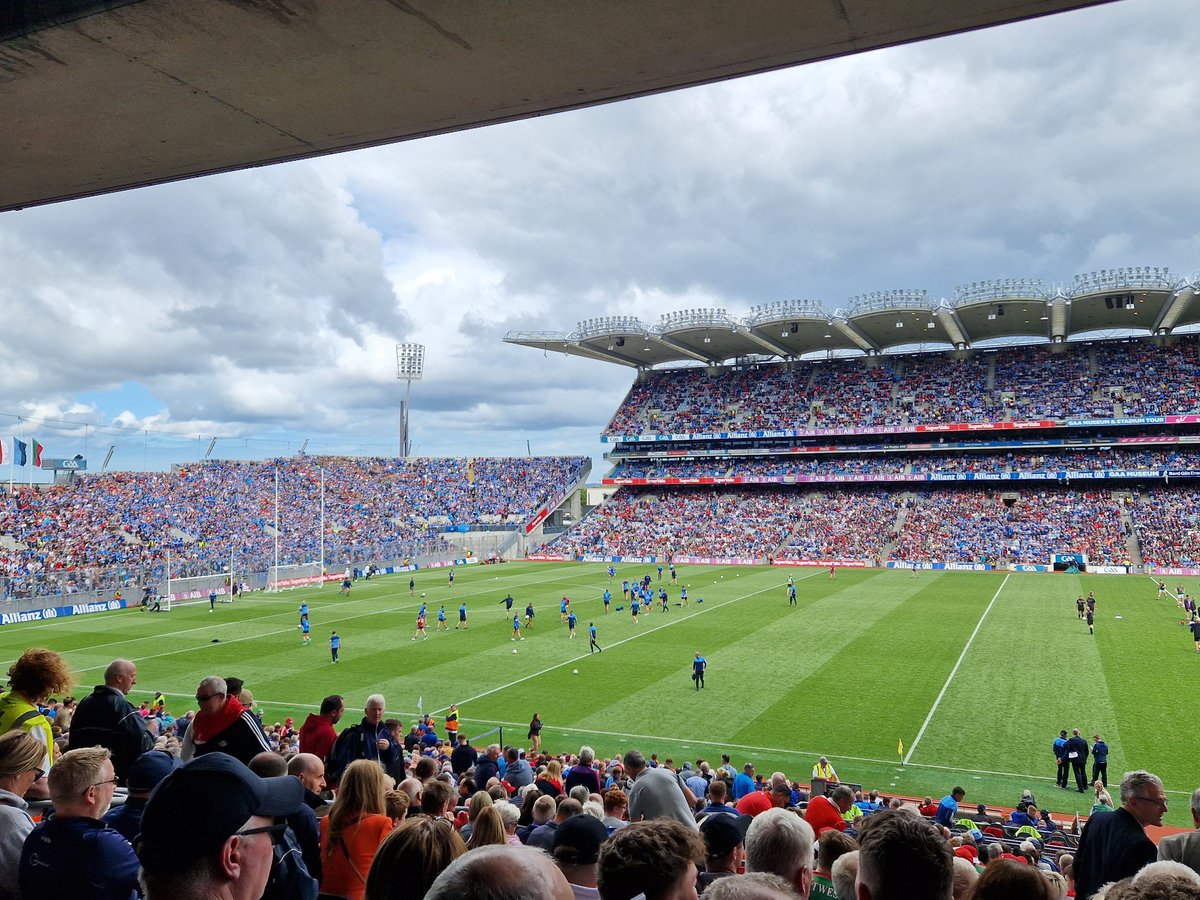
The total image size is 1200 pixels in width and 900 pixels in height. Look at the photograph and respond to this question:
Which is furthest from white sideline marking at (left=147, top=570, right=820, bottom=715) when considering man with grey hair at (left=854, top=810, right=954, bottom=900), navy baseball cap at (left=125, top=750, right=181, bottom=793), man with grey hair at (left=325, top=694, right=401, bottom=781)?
man with grey hair at (left=854, top=810, right=954, bottom=900)

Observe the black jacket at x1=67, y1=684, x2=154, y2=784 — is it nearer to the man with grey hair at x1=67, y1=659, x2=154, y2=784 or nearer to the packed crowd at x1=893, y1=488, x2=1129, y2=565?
the man with grey hair at x1=67, y1=659, x2=154, y2=784

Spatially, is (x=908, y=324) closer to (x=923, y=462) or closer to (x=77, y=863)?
(x=923, y=462)

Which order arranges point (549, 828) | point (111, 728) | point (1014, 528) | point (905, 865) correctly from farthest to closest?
point (1014, 528), point (549, 828), point (111, 728), point (905, 865)

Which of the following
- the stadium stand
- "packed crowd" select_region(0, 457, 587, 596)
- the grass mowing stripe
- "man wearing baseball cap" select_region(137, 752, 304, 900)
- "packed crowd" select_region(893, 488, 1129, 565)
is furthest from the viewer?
the stadium stand

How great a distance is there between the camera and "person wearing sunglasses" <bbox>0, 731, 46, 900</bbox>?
3.60 meters

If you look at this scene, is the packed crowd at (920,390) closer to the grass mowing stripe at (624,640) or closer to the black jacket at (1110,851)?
the grass mowing stripe at (624,640)

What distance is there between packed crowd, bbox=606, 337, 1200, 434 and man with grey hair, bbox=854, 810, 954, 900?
208 ft

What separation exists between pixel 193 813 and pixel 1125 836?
516 centimetres

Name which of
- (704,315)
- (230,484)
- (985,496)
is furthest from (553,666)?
(230,484)

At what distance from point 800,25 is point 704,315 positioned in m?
56.8

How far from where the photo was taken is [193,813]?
6.73ft

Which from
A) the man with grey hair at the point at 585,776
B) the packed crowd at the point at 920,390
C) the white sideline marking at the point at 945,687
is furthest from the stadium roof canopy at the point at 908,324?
the man with grey hair at the point at 585,776

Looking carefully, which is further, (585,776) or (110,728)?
(585,776)

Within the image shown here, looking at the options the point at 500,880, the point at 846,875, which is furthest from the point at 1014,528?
the point at 500,880
